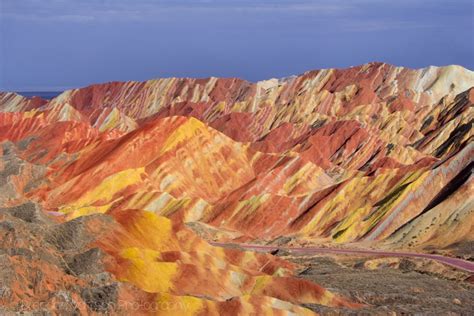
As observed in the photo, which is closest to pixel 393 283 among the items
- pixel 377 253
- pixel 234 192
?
pixel 377 253

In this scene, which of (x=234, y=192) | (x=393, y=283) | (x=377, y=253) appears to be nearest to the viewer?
(x=393, y=283)

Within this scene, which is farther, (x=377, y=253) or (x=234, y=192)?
(x=234, y=192)

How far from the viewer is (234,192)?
133 metres

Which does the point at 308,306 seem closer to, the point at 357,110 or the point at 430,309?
the point at 430,309

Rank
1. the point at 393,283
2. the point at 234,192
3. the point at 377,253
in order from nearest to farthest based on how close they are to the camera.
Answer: the point at 393,283
the point at 377,253
the point at 234,192

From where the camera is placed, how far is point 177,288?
69312mm

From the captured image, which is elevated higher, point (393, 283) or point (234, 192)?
point (393, 283)

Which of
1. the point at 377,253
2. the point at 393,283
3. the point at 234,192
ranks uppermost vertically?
the point at 393,283

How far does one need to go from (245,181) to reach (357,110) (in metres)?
62.3

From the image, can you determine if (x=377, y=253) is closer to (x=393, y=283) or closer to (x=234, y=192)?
(x=393, y=283)

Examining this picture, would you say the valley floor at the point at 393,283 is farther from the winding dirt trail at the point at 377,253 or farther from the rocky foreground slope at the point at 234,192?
the rocky foreground slope at the point at 234,192

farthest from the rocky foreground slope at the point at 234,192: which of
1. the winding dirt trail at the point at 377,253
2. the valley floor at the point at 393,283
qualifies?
the winding dirt trail at the point at 377,253

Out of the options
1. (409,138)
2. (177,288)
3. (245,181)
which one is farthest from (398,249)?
(409,138)

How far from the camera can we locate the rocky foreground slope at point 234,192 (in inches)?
2867
